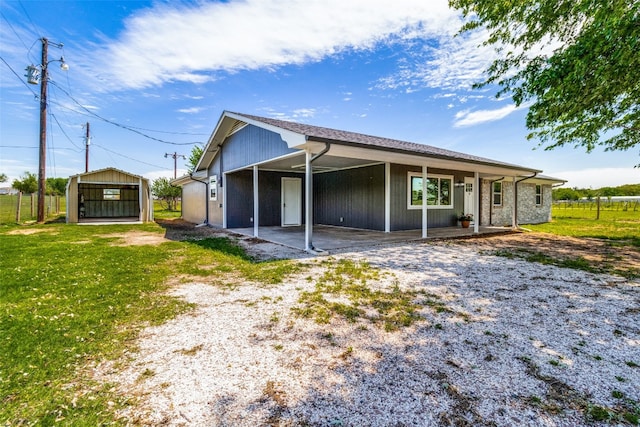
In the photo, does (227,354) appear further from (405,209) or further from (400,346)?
(405,209)

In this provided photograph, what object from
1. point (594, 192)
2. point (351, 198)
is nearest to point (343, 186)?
point (351, 198)

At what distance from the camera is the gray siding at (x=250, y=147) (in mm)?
8047

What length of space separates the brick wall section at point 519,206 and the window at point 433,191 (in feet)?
9.92

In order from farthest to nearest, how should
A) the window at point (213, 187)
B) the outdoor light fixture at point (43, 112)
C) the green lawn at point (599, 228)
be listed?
the outdoor light fixture at point (43, 112), the window at point (213, 187), the green lawn at point (599, 228)

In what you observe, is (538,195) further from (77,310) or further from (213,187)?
(77,310)

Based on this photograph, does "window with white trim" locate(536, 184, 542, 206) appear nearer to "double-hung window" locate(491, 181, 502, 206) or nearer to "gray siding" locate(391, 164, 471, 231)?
"double-hung window" locate(491, 181, 502, 206)

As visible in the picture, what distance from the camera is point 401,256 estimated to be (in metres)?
6.24

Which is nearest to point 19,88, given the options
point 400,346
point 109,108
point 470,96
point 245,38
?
point 109,108

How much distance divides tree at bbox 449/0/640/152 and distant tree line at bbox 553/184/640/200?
156ft

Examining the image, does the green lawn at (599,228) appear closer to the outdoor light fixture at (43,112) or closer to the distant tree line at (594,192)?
the outdoor light fixture at (43,112)

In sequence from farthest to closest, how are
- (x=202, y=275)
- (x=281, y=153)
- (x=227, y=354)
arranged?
(x=281, y=153) < (x=202, y=275) < (x=227, y=354)

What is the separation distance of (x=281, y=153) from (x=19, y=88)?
1314 cm

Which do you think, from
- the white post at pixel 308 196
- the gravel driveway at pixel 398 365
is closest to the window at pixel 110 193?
the white post at pixel 308 196

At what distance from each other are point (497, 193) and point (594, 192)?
172 ft
